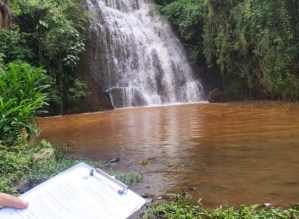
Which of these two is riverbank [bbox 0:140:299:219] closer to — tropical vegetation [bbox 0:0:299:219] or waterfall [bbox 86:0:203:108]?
tropical vegetation [bbox 0:0:299:219]

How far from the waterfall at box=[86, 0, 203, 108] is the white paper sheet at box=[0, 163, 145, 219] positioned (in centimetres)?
1310

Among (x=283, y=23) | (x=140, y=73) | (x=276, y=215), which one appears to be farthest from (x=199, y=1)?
→ (x=276, y=215)

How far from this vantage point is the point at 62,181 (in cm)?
139

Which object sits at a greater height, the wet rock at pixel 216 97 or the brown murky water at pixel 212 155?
the wet rock at pixel 216 97

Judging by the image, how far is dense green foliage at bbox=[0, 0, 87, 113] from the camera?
523 inches

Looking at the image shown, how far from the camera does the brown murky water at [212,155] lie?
3.00 m

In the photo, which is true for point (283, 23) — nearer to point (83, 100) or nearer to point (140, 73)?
point (140, 73)

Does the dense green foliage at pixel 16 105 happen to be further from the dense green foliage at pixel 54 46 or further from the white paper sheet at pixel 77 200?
the dense green foliage at pixel 54 46

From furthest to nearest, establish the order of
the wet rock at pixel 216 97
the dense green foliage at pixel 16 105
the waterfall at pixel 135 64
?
the waterfall at pixel 135 64 < the wet rock at pixel 216 97 < the dense green foliage at pixel 16 105

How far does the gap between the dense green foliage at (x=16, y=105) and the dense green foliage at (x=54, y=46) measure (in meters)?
8.05

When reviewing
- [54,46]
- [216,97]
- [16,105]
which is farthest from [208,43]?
[16,105]

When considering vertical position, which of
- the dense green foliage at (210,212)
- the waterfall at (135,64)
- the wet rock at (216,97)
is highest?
the waterfall at (135,64)

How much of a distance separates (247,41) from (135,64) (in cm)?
495

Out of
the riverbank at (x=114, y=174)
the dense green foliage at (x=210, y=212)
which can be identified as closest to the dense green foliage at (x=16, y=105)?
the riverbank at (x=114, y=174)
